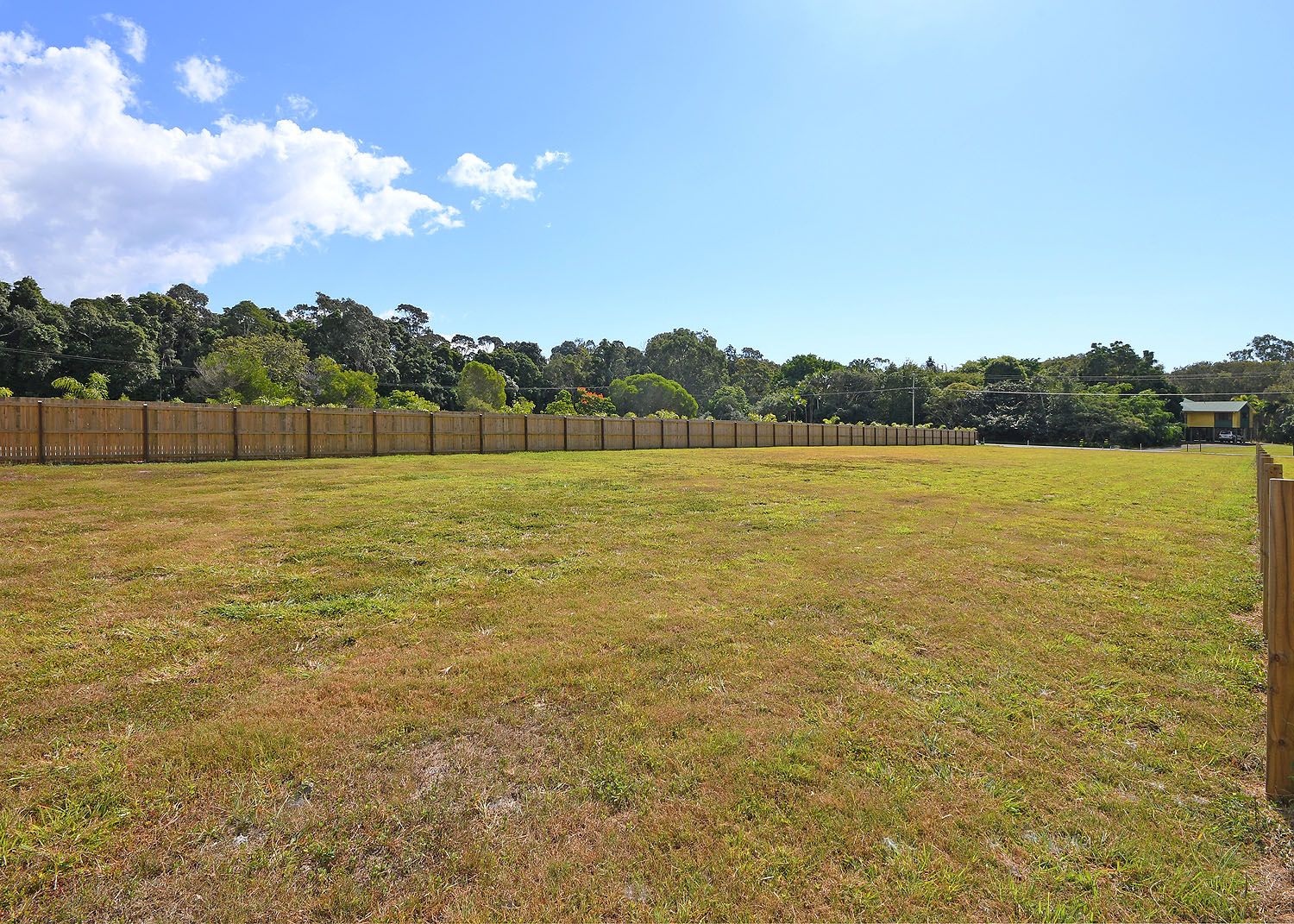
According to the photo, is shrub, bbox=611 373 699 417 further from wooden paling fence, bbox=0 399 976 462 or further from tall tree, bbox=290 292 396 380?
wooden paling fence, bbox=0 399 976 462

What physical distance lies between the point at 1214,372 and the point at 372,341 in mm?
118198

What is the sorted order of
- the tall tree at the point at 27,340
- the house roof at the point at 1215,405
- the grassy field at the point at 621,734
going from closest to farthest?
the grassy field at the point at 621,734, the tall tree at the point at 27,340, the house roof at the point at 1215,405

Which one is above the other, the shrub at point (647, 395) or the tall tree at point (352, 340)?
the tall tree at point (352, 340)

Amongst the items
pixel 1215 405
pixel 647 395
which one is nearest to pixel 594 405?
pixel 647 395

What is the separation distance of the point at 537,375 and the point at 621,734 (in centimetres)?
8499

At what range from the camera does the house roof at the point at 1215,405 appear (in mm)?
73500

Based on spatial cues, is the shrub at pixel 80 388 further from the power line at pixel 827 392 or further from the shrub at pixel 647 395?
the shrub at pixel 647 395

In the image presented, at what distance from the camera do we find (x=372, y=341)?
60.2 meters

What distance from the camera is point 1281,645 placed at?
2.34 meters

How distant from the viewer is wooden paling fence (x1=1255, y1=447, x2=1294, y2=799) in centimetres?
228

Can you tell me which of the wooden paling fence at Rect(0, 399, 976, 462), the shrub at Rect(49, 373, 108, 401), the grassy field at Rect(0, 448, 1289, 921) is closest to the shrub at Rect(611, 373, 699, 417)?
the wooden paling fence at Rect(0, 399, 976, 462)

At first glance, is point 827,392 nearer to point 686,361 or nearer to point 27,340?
point 686,361

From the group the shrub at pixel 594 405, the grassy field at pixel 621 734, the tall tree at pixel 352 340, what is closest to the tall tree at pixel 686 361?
the shrub at pixel 594 405

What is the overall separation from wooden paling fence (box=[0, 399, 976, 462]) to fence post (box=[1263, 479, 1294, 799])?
63.7 ft
